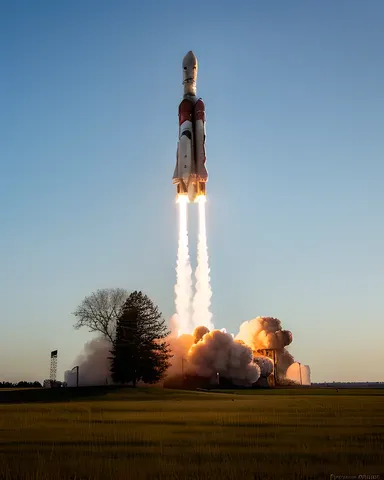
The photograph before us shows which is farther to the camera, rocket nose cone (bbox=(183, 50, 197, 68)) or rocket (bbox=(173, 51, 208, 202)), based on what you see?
rocket nose cone (bbox=(183, 50, 197, 68))

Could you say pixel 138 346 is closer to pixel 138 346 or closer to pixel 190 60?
pixel 138 346

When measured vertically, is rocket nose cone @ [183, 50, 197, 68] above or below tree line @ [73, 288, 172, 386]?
above

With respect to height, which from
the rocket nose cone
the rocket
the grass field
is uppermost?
the rocket nose cone

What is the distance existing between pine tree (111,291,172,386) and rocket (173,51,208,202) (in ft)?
55.8

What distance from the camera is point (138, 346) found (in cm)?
8050

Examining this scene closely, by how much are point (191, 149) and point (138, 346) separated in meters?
29.1

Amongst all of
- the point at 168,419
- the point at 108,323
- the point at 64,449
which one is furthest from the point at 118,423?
the point at 108,323

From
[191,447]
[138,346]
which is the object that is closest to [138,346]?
[138,346]

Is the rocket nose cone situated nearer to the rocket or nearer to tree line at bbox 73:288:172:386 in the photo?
the rocket

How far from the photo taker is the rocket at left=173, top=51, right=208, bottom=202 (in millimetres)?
85750

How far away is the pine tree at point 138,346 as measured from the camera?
8006 centimetres

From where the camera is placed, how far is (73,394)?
60531 millimetres

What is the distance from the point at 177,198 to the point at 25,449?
227 feet

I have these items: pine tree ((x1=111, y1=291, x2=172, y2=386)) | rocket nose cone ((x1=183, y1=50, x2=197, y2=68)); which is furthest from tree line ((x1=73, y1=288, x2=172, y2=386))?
rocket nose cone ((x1=183, y1=50, x2=197, y2=68))
